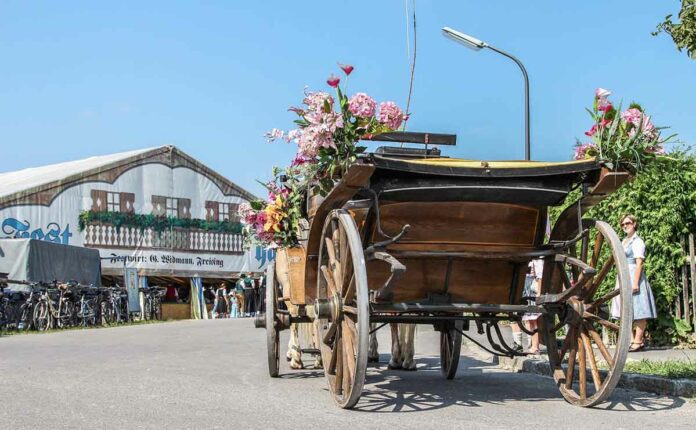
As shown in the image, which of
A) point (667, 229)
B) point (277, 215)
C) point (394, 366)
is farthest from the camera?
point (667, 229)

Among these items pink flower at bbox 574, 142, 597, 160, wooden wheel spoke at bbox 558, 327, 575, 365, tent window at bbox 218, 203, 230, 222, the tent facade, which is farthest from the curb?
tent window at bbox 218, 203, 230, 222

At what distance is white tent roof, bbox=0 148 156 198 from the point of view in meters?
41.0

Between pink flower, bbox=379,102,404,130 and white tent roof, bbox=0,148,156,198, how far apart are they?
114ft

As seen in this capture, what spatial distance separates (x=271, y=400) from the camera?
24.1ft

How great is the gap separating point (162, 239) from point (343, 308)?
1504 inches

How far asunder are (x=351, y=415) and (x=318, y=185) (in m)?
1.81

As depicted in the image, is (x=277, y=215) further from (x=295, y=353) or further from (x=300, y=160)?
(x=300, y=160)

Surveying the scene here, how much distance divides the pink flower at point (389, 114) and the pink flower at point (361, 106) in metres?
0.29

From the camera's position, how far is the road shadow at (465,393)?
7.01 m

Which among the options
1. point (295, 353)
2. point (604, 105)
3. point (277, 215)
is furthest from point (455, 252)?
point (295, 353)

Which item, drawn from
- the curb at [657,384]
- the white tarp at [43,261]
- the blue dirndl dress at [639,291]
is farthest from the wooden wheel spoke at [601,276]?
the white tarp at [43,261]

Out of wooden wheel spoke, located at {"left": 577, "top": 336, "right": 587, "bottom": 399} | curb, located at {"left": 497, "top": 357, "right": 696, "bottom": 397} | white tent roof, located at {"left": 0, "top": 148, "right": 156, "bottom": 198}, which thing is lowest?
curb, located at {"left": 497, "top": 357, "right": 696, "bottom": 397}

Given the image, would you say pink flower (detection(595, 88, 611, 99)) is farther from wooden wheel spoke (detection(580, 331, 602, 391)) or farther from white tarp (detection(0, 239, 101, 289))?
white tarp (detection(0, 239, 101, 289))

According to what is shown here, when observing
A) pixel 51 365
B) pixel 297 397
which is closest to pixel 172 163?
pixel 51 365
